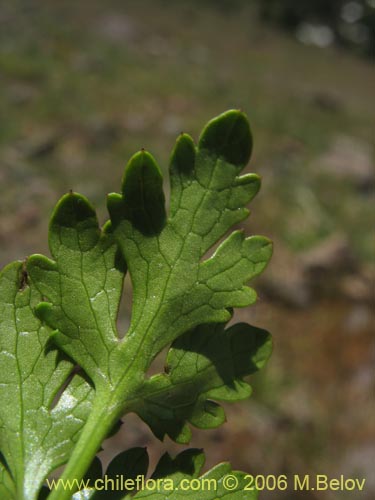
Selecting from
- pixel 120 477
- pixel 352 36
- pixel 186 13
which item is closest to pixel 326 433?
pixel 120 477

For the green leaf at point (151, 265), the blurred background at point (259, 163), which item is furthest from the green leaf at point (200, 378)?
the blurred background at point (259, 163)

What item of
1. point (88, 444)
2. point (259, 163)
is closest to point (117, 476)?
point (88, 444)

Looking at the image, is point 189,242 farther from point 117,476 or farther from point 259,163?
point 259,163

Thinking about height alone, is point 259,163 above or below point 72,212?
below

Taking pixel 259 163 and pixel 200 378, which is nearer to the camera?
pixel 200 378

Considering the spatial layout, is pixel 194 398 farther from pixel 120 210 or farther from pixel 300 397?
pixel 300 397

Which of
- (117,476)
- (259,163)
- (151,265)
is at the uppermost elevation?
(151,265)

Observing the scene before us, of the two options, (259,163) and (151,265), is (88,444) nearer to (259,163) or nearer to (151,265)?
(151,265)

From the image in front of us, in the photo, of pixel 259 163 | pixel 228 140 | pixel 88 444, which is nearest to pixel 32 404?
pixel 88 444
